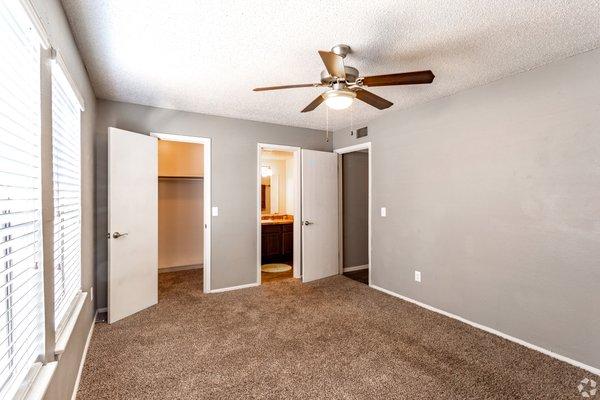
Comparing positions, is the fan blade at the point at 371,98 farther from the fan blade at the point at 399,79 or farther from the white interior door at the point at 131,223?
the white interior door at the point at 131,223

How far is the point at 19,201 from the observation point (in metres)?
1.19

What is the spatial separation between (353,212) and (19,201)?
4.56 m

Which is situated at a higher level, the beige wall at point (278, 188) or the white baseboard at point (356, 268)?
the beige wall at point (278, 188)

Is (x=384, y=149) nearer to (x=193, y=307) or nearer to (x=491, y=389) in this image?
(x=491, y=389)

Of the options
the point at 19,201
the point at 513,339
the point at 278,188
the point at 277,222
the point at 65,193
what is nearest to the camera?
the point at 19,201

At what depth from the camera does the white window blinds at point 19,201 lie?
1044mm

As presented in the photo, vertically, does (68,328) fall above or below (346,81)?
below

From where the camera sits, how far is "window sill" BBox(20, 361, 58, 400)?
3.77 ft

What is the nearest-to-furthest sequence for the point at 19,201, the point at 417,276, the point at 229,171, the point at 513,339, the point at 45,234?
the point at 19,201
the point at 45,234
the point at 513,339
the point at 417,276
the point at 229,171

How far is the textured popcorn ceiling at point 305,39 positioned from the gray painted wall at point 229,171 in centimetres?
64

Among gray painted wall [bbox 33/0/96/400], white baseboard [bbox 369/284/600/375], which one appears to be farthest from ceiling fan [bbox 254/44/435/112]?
white baseboard [bbox 369/284/600/375]

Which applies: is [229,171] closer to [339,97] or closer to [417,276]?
[339,97]

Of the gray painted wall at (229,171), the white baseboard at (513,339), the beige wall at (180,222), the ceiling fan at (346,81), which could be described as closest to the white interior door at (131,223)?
the gray painted wall at (229,171)

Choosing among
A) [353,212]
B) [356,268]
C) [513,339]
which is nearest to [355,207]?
[353,212]
